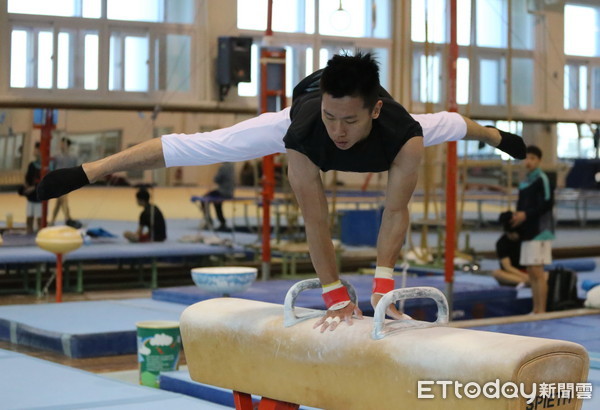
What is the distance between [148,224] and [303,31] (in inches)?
113

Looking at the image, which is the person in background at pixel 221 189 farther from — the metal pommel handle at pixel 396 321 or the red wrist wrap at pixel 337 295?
the metal pommel handle at pixel 396 321

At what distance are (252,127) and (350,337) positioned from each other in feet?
3.26

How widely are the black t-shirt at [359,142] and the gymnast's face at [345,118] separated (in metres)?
0.08

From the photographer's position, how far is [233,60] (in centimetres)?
1098

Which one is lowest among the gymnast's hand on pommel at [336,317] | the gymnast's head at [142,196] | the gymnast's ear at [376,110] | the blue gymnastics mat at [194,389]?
the blue gymnastics mat at [194,389]

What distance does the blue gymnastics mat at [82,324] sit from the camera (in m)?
6.63

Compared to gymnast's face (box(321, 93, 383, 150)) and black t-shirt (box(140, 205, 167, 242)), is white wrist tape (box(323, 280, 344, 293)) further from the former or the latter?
black t-shirt (box(140, 205, 167, 242))

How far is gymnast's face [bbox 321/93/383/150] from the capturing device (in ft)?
10.8

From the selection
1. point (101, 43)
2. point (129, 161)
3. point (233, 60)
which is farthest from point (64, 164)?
point (129, 161)

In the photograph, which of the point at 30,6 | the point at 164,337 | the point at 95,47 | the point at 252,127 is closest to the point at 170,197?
the point at 95,47

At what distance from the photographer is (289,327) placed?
353 centimetres

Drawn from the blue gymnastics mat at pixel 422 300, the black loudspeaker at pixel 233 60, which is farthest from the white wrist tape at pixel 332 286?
the black loudspeaker at pixel 233 60

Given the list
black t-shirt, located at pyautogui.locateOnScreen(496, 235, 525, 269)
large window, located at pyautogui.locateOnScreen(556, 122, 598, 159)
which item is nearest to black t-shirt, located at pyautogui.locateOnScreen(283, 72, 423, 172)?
black t-shirt, located at pyautogui.locateOnScreen(496, 235, 525, 269)

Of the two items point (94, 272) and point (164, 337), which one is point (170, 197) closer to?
point (94, 272)
